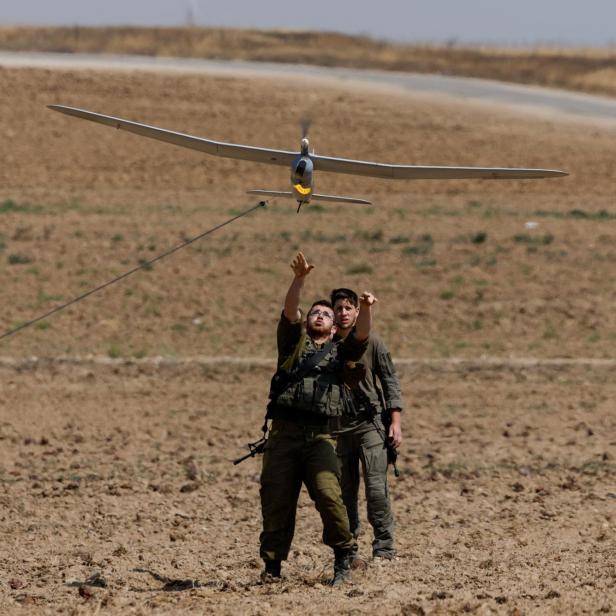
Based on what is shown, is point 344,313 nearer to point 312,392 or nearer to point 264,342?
point 312,392

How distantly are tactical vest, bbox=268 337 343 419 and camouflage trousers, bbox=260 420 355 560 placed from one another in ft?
0.42

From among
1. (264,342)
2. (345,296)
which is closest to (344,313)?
(345,296)

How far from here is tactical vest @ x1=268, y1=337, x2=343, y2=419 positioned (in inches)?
329

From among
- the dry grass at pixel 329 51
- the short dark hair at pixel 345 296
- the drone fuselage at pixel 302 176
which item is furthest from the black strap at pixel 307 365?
the dry grass at pixel 329 51

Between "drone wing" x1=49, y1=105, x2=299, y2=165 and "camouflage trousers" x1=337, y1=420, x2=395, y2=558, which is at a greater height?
"drone wing" x1=49, y1=105, x2=299, y2=165

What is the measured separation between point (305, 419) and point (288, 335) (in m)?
0.51

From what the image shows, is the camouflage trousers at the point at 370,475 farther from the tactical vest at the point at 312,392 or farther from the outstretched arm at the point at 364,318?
the outstretched arm at the point at 364,318

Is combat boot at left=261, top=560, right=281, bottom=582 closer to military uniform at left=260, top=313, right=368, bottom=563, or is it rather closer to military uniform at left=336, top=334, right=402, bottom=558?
military uniform at left=260, top=313, right=368, bottom=563

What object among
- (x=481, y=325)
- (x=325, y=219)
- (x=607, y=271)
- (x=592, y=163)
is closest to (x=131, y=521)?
(x=481, y=325)

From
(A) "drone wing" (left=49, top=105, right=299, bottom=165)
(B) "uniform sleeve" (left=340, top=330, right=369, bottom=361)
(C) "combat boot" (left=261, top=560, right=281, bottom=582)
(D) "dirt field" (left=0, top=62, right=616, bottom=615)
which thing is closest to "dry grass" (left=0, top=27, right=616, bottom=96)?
(D) "dirt field" (left=0, top=62, right=616, bottom=615)

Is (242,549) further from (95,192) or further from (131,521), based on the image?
(95,192)

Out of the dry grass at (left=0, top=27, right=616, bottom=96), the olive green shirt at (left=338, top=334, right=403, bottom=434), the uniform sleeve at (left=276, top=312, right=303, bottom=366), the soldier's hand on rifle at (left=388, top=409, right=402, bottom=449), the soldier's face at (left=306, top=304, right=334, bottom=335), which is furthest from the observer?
the dry grass at (left=0, top=27, right=616, bottom=96)

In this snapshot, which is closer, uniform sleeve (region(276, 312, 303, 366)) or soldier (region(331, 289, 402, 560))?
uniform sleeve (region(276, 312, 303, 366))

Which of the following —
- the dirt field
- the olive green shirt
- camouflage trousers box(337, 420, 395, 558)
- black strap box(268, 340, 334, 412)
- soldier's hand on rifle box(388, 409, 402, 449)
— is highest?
black strap box(268, 340, 334, 412)
